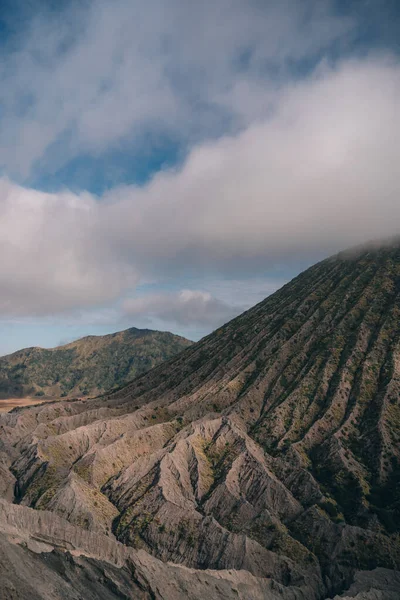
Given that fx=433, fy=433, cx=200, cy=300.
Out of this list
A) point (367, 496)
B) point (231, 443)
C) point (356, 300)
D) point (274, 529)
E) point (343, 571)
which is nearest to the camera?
point (343, 571)

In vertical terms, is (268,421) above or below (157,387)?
below

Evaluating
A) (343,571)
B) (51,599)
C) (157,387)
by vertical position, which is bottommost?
(343,571)

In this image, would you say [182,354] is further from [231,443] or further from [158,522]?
[158,522]

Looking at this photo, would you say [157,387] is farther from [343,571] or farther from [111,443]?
[343,571]

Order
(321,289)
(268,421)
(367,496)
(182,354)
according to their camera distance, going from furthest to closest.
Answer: (182,354), (321,289), (268,421), (367,496)

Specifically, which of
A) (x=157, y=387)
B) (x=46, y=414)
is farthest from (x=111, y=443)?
(x=157, y=387)

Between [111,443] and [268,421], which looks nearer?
[111,443]
